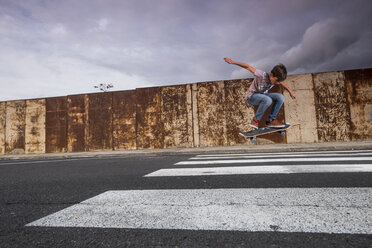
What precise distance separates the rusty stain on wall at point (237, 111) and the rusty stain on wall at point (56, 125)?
9.17 m

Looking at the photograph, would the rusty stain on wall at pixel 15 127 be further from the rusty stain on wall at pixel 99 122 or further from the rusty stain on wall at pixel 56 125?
the rusty stain on wall at pixel 99 122

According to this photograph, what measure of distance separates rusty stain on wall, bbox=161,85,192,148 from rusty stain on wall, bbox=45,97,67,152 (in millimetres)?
5854

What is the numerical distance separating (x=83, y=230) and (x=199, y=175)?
85.6 inches

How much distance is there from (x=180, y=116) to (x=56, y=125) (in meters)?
7.26

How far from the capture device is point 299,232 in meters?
1.43

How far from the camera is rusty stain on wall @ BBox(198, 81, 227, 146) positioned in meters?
11.7

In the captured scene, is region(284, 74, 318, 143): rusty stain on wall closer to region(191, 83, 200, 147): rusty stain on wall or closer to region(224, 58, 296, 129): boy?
region(191, 83, 200, 147): rusty stain on wall

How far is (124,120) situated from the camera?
1264 centimetres

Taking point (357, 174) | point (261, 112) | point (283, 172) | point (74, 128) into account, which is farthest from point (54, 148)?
point (357, 174)

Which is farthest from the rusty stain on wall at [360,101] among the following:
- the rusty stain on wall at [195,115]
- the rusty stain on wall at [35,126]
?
the rusty stain on wall at [35,126]

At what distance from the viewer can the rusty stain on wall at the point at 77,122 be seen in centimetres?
1307

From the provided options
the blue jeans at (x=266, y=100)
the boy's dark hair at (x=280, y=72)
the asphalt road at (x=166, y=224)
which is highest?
the boy's dark hair at (x=280, y=72)

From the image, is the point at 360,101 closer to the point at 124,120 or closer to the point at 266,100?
the point at 266,100

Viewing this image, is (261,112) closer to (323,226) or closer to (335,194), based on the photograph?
(335,194)
